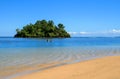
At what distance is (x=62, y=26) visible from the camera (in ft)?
394

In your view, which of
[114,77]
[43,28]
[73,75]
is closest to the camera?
[114,77]

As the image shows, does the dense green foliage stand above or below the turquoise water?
above

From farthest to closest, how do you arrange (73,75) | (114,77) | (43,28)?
(43,28)
(73,75)
(114,77)

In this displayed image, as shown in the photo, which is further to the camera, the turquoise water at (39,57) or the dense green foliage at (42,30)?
the dense green foliage at (42,30)

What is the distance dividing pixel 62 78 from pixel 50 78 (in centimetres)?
44

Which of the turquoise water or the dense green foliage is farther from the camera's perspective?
the dense green foliage

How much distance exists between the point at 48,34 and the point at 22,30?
12866mm

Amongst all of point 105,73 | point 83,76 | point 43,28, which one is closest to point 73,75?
point 83,76

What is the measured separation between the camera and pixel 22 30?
12362 cm

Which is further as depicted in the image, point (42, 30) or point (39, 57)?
point (42, 30)

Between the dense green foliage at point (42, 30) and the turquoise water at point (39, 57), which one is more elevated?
the dense green foliage at point (42, 30)

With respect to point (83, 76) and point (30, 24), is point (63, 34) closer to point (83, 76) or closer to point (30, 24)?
point (30, 24)

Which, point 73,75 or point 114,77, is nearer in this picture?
point 114,77

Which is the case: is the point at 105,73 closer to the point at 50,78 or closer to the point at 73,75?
the point at 73,75
